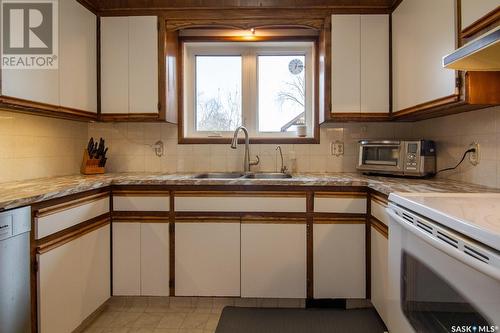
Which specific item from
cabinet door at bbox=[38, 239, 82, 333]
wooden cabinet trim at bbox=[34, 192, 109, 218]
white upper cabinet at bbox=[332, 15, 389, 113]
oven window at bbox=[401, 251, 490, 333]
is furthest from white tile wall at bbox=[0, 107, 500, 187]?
oven window at bbox=[401, 251, 490, 333]

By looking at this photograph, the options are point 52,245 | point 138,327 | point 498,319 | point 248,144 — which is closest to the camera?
point 498,319

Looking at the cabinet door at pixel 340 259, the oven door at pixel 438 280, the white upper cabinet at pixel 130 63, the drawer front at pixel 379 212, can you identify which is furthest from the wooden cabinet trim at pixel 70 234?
the drawer front at pixel 379 212

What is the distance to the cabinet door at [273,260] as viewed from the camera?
2045mm

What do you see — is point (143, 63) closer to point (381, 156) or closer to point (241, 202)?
point (241, 202)

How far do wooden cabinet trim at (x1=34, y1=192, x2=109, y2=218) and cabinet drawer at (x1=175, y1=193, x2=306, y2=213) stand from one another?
48 cm

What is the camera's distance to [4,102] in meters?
1.56

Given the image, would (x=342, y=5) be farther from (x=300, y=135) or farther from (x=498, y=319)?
(x=498, y=319)

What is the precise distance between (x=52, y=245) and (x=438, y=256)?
165 centimetres

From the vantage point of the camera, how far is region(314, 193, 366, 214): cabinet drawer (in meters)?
2.01

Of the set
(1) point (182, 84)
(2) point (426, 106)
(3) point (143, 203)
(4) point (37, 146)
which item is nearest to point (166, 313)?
(3) point (143, 203)

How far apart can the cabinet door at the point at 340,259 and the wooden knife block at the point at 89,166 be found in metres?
1.74

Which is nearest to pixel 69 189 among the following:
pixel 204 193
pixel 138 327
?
pixel 204 193

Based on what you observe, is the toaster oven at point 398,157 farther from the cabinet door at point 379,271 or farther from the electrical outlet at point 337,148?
the cabinet door at point 379,271

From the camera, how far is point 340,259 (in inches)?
79.8
